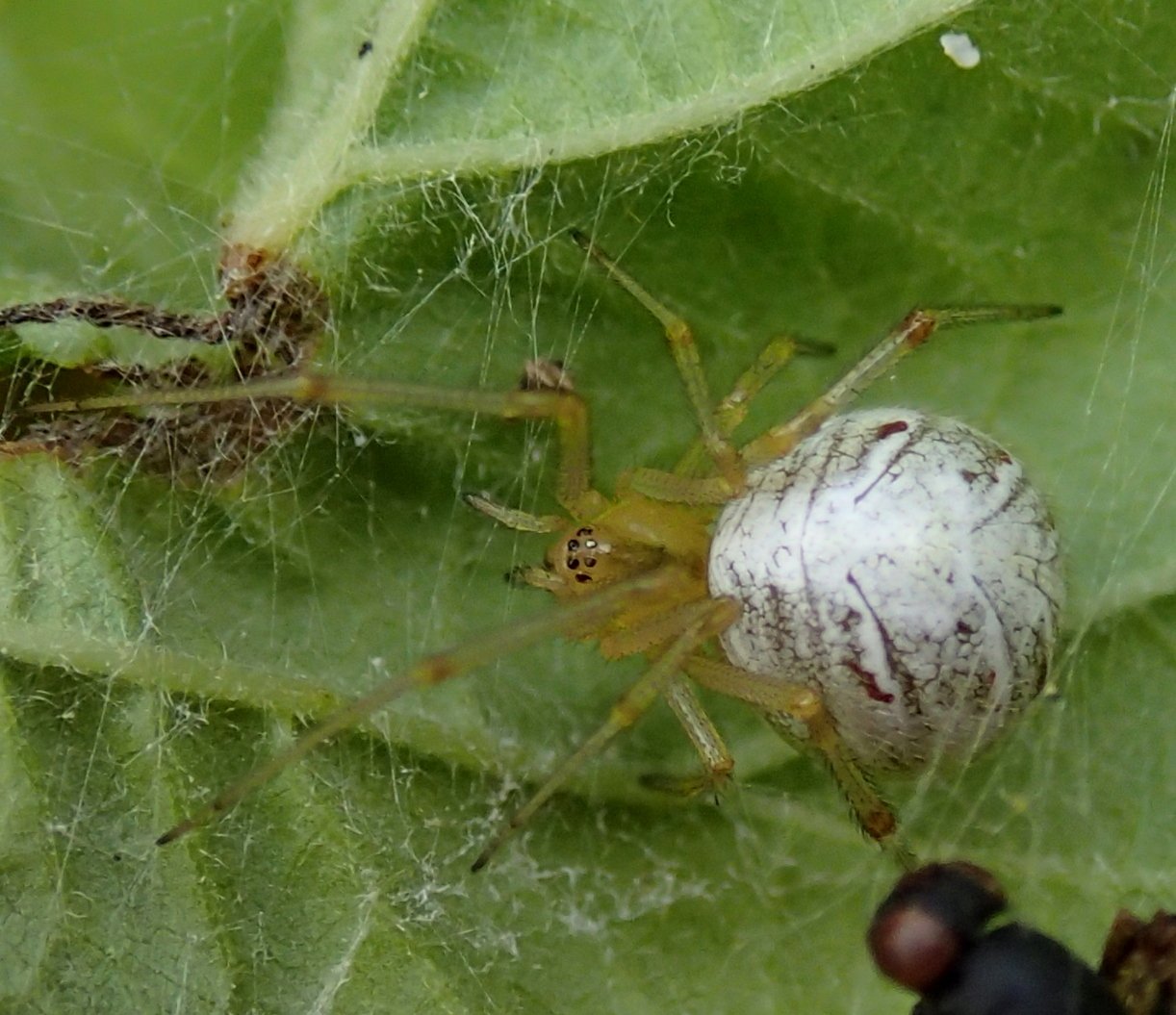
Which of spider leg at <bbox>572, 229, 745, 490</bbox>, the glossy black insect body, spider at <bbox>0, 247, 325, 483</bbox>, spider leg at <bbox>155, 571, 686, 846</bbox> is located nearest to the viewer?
the glossy black insect body

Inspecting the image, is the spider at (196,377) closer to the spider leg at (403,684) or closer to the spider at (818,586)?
the spider at (818,586)

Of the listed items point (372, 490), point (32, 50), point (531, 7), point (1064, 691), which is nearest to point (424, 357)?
point (372, 490)

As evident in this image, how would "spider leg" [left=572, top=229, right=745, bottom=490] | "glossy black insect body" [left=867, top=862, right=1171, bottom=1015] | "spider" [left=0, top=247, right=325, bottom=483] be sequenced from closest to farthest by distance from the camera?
"glossy black insect body" [left=867, top=862, right=1171, bottom=1015]
"spider" [left=0, top=247, right=325, bottom=483]
"spider leg" [left=572, top=229, right=745, bottom=490]

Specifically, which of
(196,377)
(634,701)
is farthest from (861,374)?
(196,377)

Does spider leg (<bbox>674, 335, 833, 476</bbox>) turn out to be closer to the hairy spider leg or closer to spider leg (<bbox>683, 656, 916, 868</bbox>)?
the hairy spider leg

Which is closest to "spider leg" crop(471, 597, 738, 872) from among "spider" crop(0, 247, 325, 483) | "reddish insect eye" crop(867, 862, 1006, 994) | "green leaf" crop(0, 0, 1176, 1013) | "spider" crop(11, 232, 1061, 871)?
"spider" crop(11, 232, 1061, 871)

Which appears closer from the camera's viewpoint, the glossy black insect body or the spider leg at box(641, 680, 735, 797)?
the glossy black insect body

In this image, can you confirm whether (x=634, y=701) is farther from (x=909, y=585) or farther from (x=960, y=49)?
(x=960, y=49)
